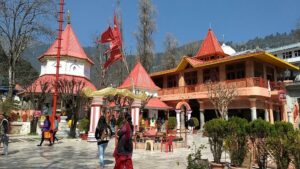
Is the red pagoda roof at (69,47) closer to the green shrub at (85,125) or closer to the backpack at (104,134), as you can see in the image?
the green shrub at (85,125)

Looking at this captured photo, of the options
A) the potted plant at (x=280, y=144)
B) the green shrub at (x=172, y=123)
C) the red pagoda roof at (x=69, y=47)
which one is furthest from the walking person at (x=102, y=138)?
the red pagoda roof at (x=69, y=47)

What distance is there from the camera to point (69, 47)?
111ft

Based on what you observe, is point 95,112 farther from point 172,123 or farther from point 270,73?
point 270,73

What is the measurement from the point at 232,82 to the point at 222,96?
120 inches

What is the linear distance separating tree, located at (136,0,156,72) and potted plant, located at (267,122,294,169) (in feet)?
102

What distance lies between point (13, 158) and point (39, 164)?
1.90m

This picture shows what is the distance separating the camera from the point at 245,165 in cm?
798

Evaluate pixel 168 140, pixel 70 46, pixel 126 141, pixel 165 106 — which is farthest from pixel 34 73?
pixel 126 141

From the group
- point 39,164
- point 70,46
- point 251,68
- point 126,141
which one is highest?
point 70,46

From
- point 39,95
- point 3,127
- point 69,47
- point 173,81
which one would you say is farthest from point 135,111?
point 69,47

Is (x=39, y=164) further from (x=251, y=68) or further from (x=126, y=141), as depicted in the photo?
(x=251, y=68)

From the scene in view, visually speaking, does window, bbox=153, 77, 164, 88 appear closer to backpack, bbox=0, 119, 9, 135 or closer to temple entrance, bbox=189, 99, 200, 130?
temple entrance, bbox=189, 99, 200, 130

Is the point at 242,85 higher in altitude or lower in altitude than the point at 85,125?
higher

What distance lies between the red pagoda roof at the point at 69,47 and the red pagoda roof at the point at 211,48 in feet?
40.4
